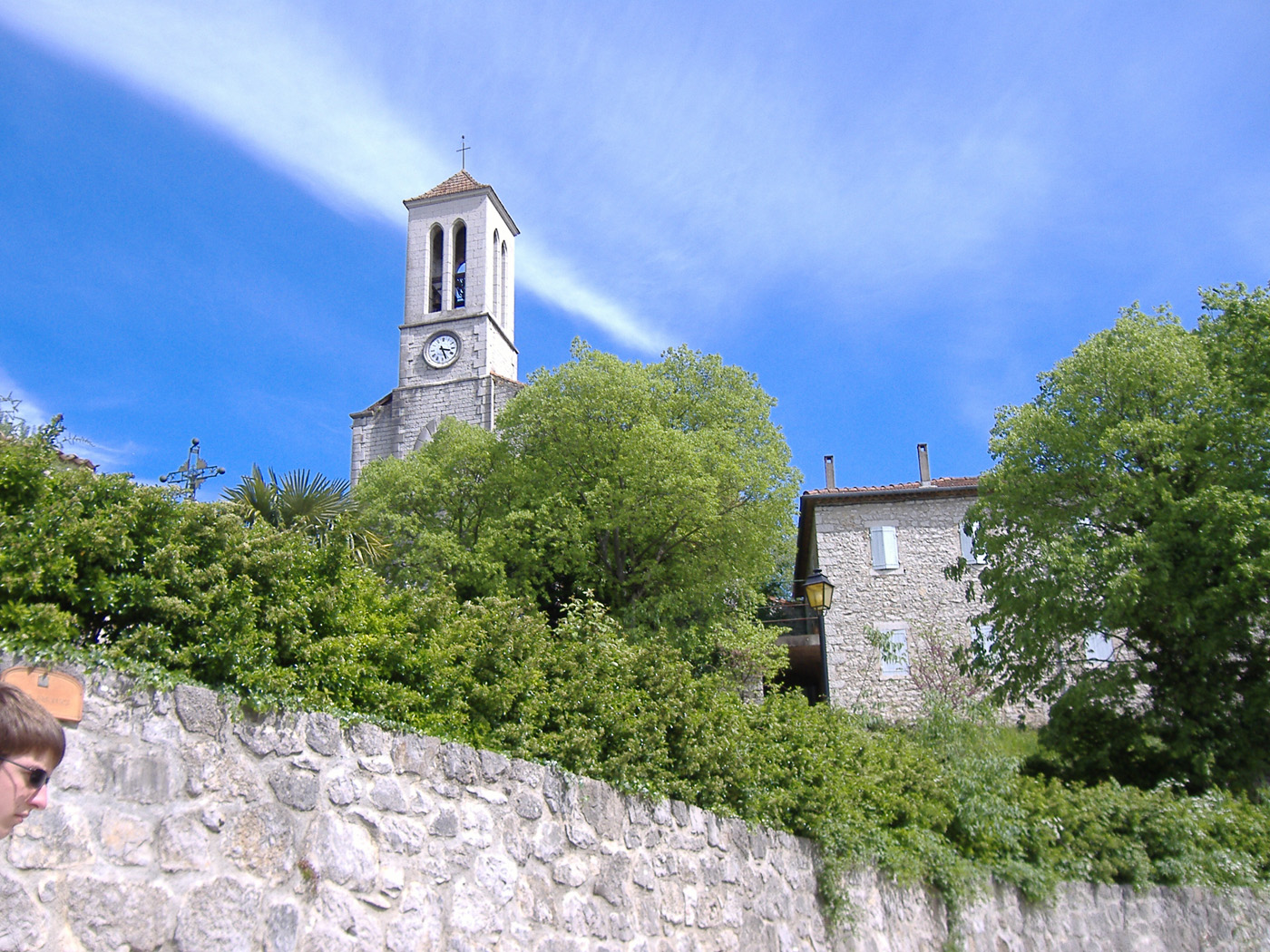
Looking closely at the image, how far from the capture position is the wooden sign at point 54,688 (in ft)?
12.2

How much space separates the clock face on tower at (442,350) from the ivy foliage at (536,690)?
104 feet

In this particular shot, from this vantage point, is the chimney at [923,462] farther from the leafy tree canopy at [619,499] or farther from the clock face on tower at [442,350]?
the clock face on tower at [442,350]

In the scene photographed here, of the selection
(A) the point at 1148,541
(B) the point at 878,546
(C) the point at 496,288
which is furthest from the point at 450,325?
(A) the point at 1148,541

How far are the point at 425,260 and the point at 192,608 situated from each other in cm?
4159

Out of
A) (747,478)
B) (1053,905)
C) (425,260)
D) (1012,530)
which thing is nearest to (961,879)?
(1053,905)

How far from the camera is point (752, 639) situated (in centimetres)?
2198

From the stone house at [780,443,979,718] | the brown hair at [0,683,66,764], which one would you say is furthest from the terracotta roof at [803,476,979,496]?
the brown hair at [0,683,66,764]

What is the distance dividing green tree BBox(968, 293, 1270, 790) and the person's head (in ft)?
54.5

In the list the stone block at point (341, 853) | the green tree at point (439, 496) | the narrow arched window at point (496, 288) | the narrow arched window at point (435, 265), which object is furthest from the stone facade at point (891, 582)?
the stone block at point (341, 853)

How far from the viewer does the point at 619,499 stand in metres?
22.8

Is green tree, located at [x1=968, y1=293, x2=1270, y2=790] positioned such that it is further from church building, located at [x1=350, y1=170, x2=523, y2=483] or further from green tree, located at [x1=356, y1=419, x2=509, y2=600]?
church building, located at [x1=350, y1=170, x2=523, y2=483]

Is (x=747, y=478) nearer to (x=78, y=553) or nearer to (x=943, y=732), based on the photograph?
(x=943, y=732)

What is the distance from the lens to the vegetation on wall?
4328mm

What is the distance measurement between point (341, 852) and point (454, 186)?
4316cm
